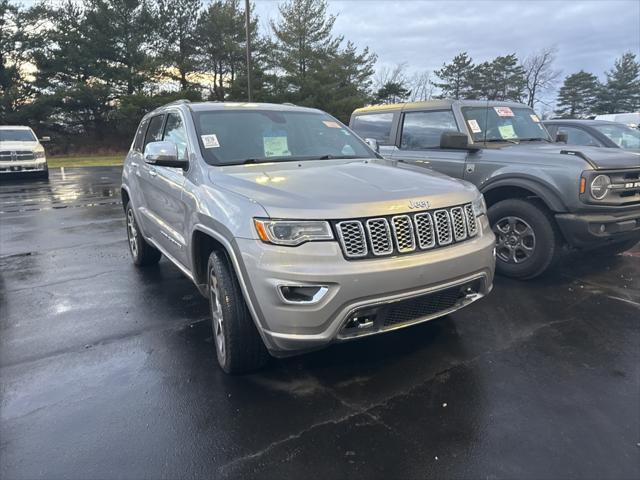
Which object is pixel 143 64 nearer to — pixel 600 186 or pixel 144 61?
pixel 144 61

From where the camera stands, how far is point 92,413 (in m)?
2.80

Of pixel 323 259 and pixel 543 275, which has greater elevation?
pixel 323 259

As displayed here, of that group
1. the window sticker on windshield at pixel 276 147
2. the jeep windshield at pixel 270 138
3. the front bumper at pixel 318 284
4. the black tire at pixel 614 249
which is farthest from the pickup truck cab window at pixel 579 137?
the front bumper at pixel 318 284

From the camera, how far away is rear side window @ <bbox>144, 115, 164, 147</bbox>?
4.83m

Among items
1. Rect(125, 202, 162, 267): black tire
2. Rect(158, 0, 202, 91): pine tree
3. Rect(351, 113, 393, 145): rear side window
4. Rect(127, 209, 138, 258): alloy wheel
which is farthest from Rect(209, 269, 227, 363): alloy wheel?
Rect(158, 0, 202, 91): pine tree

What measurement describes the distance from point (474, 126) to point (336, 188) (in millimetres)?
3576

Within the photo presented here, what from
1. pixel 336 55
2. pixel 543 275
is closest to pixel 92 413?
pixel 543 275

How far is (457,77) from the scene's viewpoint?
160 feet

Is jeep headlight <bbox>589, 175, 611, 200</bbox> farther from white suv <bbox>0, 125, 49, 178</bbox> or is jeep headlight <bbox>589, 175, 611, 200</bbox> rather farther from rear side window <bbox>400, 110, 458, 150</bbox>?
white suv <bbox>0, 125, 49, 178</bbox>

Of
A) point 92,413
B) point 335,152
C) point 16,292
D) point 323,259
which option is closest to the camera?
point 323,259

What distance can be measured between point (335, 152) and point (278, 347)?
210 cm

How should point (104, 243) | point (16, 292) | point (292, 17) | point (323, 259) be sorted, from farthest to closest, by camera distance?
point (292, 17) → point (104, 243) → point (16, 292) → point (323, 259)

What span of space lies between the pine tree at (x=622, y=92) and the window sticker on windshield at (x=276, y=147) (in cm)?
5792

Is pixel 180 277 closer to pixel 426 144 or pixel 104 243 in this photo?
pixel 104 243
